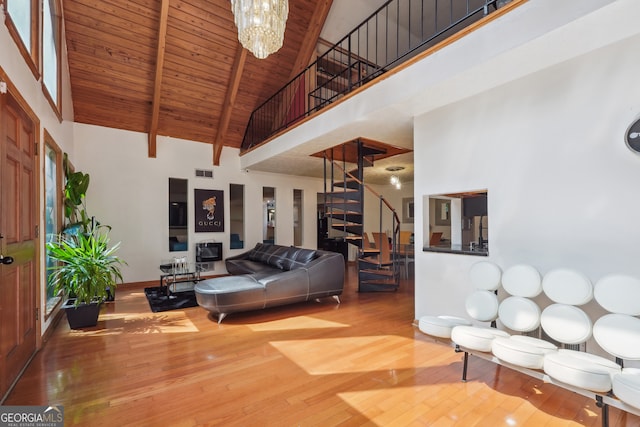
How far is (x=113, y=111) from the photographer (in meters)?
5.86

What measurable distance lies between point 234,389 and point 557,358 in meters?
2.20

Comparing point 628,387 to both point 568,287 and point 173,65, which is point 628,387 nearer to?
point 568,287

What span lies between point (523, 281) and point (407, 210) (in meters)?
7.64

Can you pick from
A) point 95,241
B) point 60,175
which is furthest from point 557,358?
point 60,175

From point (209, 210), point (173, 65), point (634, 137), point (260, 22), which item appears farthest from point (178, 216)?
point (634, 137)

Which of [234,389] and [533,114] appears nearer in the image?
[234,389]

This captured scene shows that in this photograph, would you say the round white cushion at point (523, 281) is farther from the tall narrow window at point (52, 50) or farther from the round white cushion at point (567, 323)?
the tall narrow window at point (52, 50)

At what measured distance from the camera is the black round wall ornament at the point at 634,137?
2165 millimetres

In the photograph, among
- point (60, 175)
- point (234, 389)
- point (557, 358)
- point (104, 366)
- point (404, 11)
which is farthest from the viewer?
point (404, 11)

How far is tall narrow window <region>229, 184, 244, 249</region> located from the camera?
7.58 m

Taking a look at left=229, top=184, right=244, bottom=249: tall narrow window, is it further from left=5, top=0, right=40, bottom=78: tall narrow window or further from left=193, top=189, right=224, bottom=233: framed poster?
left=5, top=0, right=40, bottom=78: tall narrow window

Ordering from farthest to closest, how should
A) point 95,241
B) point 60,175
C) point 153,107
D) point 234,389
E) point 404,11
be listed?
point 404,11 < point 153,107 < point 60,175 < point 95,241 < point 234,389

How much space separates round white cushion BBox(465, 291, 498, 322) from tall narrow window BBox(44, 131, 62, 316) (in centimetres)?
455

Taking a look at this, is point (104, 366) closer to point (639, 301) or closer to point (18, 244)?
point (18, 244)
